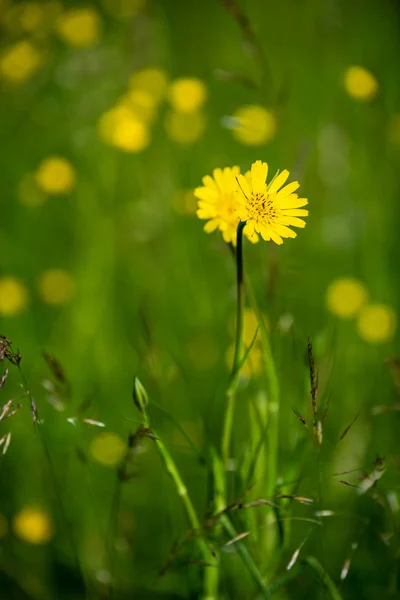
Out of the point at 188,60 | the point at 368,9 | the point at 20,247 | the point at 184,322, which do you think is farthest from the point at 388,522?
the point at 368,9

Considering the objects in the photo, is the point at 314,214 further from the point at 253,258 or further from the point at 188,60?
the point at 188,60

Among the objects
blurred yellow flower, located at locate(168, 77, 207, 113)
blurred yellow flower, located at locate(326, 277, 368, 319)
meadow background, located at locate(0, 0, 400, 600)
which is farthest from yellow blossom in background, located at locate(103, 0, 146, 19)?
blurred yellow flower, located at locate(326, 277, 368, 319)

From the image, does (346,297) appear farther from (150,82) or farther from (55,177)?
(150,82)

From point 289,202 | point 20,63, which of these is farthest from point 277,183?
point 20,63

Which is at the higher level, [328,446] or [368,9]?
[368,9]

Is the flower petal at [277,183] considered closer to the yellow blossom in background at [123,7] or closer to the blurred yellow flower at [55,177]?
the blurred yellow flower at [55,177]

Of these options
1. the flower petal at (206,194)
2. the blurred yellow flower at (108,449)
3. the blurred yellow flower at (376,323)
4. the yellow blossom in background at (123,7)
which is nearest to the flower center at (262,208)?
the flower petal at (206,194)

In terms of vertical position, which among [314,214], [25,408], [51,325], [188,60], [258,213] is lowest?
[25,408]
